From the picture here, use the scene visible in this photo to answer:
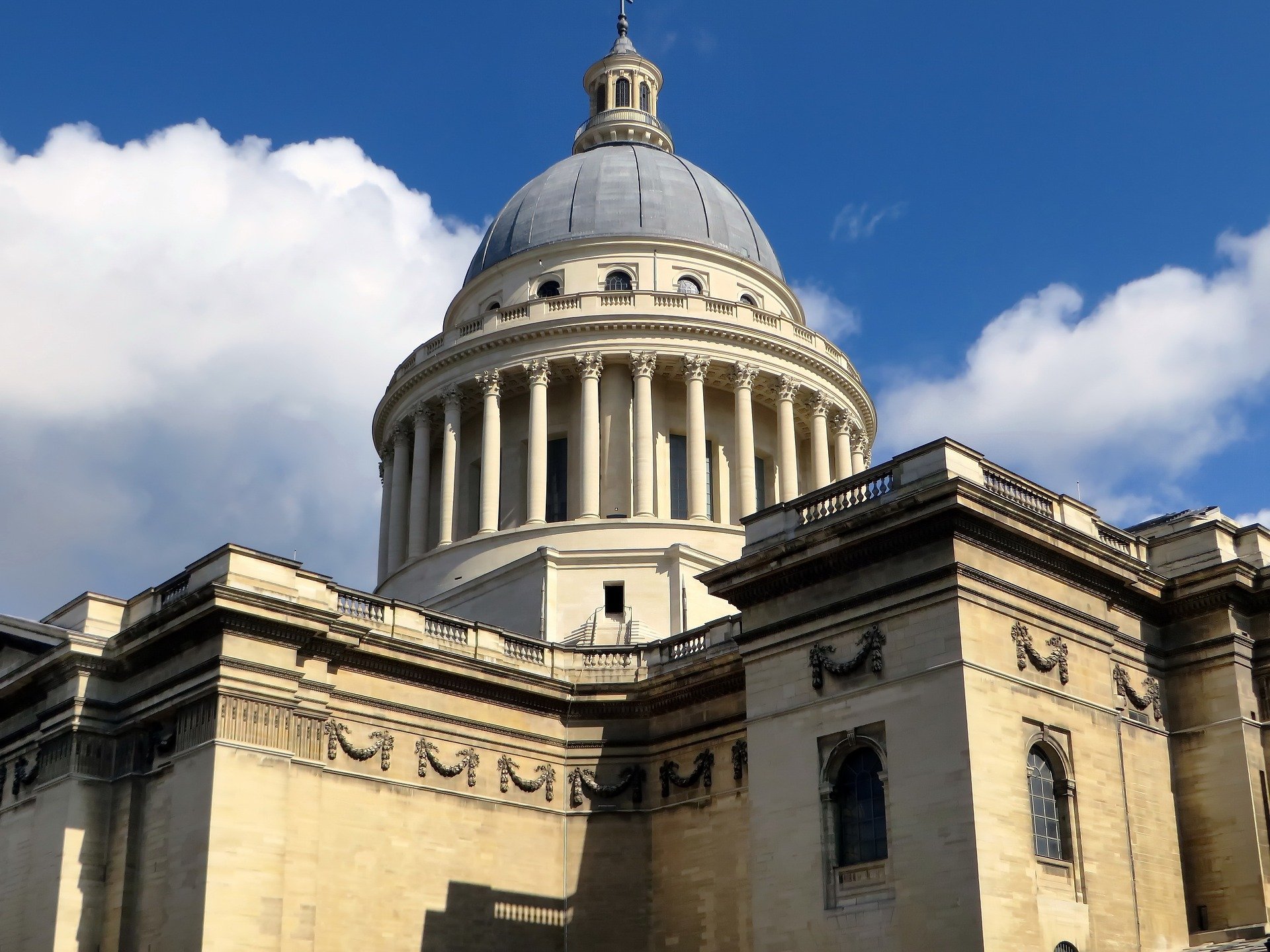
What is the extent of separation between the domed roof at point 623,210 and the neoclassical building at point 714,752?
1575cm

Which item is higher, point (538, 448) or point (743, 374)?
point (743, 374)

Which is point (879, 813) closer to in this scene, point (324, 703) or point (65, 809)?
point (324, 703)

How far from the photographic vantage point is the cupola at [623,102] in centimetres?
6300

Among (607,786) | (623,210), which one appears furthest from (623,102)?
(607,786)

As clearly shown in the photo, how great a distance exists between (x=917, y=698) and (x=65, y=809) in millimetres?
18708

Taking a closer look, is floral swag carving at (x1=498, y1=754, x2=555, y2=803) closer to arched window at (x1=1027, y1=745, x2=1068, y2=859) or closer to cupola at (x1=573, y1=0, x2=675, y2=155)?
arched window at (x1=1027, y1=745, x2=1068, y2=859)

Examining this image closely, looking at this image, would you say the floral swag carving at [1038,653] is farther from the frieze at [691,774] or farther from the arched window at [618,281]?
the arched window at [618,281]

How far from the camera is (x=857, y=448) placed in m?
56.7

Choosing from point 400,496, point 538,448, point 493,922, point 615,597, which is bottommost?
point 493,922

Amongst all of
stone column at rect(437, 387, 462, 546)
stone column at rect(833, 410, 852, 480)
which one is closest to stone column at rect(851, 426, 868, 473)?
stone column at rect(833, 410, 852, 480)

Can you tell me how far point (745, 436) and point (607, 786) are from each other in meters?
15.7

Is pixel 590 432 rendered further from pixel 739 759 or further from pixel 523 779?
pixel 739 759

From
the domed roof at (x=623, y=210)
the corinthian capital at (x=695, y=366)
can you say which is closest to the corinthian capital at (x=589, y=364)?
the corinthian capital at (x=695, y=366)

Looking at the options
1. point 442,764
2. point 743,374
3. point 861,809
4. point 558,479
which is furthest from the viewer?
point 558,479
